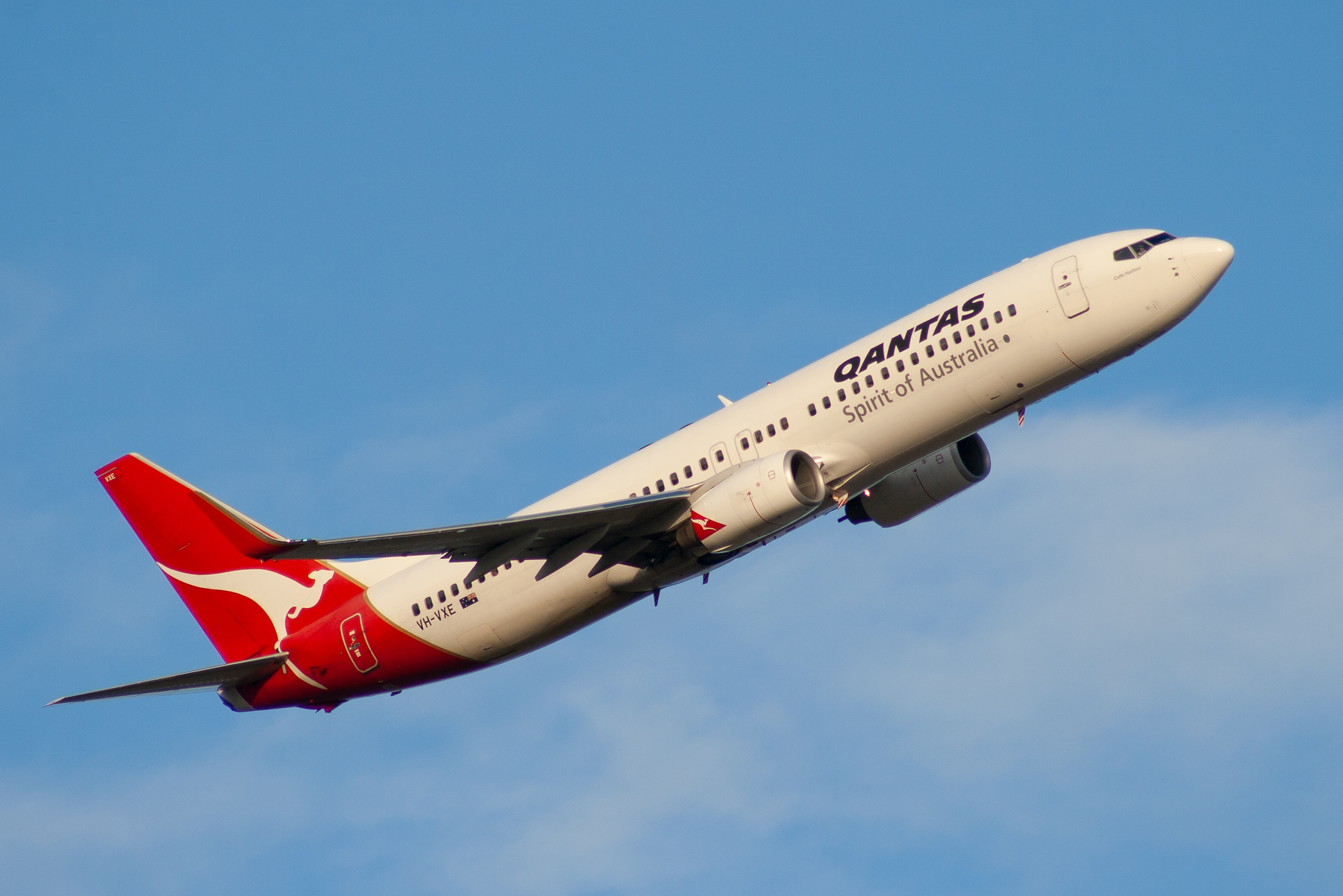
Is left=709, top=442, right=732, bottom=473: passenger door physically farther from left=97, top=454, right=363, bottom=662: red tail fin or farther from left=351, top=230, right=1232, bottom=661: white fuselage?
left=97, top=454, right=363, bottom=662: red tail fin

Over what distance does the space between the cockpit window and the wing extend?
1353 centimetres

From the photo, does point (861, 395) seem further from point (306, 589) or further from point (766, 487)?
point (306, 589)

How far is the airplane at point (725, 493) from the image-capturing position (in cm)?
4097

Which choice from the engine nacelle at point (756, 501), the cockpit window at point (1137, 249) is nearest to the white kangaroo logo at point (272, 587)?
the engine nacelle at point (756, 501)

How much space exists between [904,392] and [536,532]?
10.8 meters

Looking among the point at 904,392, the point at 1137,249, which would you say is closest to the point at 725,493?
the point at 904,392

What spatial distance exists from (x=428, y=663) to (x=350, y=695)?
10.8ft

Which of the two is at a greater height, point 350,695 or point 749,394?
point 749,394

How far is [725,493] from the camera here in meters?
41.4

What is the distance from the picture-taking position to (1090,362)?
136ft

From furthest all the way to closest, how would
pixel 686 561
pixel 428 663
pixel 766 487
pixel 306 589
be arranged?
pixel 306 589 → pixel 428 663 → pixel 686 561 → pixel 766 487

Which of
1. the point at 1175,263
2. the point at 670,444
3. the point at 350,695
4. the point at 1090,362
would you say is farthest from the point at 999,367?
the point at 350,695

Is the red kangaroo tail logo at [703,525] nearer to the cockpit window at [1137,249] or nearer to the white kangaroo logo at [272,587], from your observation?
the cockpit window at [1137,249]

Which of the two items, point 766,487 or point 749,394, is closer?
point 766,487
